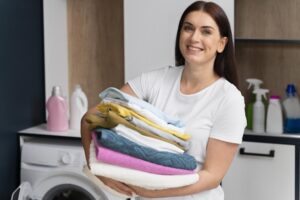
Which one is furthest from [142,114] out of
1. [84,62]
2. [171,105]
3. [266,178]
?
[84,62]

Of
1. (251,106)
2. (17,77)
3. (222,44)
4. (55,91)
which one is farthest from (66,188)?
(222,44)

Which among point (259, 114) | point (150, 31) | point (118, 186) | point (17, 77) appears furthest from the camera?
point (17, 77)

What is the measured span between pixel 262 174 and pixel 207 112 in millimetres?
1141

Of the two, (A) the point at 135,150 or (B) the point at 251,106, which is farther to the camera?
(B) the point at 251,106

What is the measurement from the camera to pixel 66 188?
2648 millimetres

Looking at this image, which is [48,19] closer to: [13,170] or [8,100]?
[8,100]

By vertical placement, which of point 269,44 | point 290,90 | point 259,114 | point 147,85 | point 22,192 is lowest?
point 22,192

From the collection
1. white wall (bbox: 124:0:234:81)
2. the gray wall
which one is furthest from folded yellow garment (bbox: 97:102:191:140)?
the gray wall

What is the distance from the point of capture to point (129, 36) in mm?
2719

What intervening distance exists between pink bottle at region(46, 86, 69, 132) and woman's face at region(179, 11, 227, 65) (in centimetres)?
144

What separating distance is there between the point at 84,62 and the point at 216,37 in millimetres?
1805

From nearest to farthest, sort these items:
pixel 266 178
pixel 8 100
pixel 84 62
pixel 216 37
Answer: pixel 216 37
pixel 266 178
pixel 8 100
pixel 84 62

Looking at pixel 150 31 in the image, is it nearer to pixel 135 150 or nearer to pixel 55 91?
pixel 55 91

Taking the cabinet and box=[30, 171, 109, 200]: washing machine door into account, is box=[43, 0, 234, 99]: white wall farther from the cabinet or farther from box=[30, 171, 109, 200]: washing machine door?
box=[30, 171, 109, 200]: washing machine door
